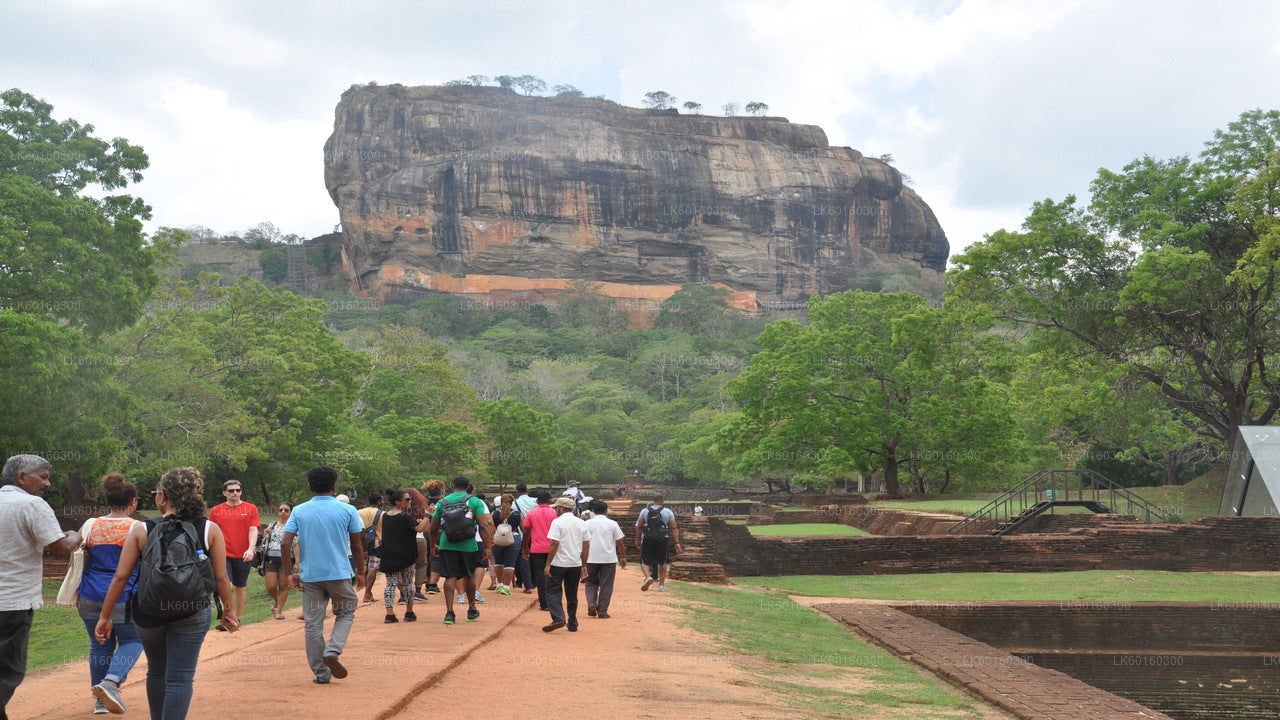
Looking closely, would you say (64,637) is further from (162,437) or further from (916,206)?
(916,206)

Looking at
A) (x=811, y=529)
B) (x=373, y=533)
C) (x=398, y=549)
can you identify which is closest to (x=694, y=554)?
(x=373, y=533)

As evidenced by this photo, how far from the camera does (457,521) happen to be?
9.28 metres

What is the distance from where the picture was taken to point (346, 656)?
7289 millimetres

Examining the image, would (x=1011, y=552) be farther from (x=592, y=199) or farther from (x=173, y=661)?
(x=592, y=199)

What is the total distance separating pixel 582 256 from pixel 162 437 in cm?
8979

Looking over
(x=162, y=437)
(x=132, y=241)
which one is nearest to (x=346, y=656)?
(x=132, y=241)

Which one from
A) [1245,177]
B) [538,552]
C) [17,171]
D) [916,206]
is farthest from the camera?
[916,206]

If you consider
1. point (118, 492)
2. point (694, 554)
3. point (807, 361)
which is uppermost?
point (807, 361)

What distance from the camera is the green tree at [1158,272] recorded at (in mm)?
24656

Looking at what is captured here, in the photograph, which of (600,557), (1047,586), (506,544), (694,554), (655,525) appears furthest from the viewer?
(694,554)

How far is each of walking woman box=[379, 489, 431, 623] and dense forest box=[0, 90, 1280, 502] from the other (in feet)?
32.1

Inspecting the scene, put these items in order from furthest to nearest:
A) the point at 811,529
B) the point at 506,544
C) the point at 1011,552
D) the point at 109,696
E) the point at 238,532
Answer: the point at 811,529 < the point at 1011,552 < the point at 506,544 < the point at 238,532 < the point at 109,696

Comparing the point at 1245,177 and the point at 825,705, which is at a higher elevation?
the point at 1245,177

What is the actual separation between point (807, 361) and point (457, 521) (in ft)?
85.9
